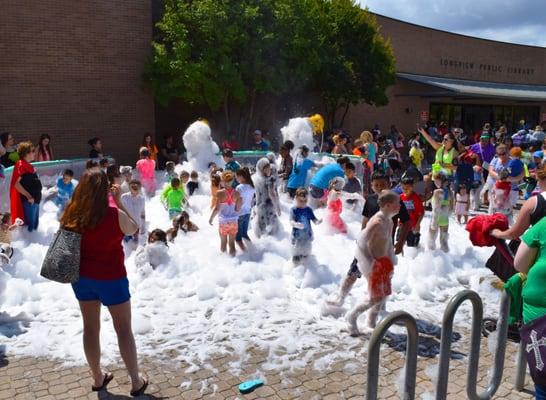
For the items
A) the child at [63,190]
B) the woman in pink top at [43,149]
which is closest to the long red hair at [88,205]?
the child at [63,190]

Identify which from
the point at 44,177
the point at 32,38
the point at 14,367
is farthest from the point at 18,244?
the point at 32,38

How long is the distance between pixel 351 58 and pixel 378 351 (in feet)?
65.9

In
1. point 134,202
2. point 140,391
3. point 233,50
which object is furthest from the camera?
point 233,50

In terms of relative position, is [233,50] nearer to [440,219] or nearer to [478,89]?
[440,219]

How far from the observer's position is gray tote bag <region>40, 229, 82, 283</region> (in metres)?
4.04

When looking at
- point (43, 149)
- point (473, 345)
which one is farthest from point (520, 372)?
point (43, 149)

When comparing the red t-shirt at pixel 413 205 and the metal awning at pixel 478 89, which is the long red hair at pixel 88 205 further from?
the metal awning at pixel 478 89

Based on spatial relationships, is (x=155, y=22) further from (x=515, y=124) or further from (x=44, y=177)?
(x=515, y=124)

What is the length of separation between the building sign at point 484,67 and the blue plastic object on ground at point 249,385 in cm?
3066

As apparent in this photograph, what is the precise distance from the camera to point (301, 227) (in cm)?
734

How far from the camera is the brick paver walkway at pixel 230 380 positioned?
4562mm

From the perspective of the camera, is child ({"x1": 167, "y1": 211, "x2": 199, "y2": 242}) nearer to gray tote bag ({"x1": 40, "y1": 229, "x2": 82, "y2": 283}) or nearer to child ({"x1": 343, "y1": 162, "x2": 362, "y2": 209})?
child ({"x1": 343, "y1": 162, "x2": 362, "y2": 209})

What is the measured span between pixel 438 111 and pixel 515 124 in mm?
7784

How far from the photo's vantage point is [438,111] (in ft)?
105
